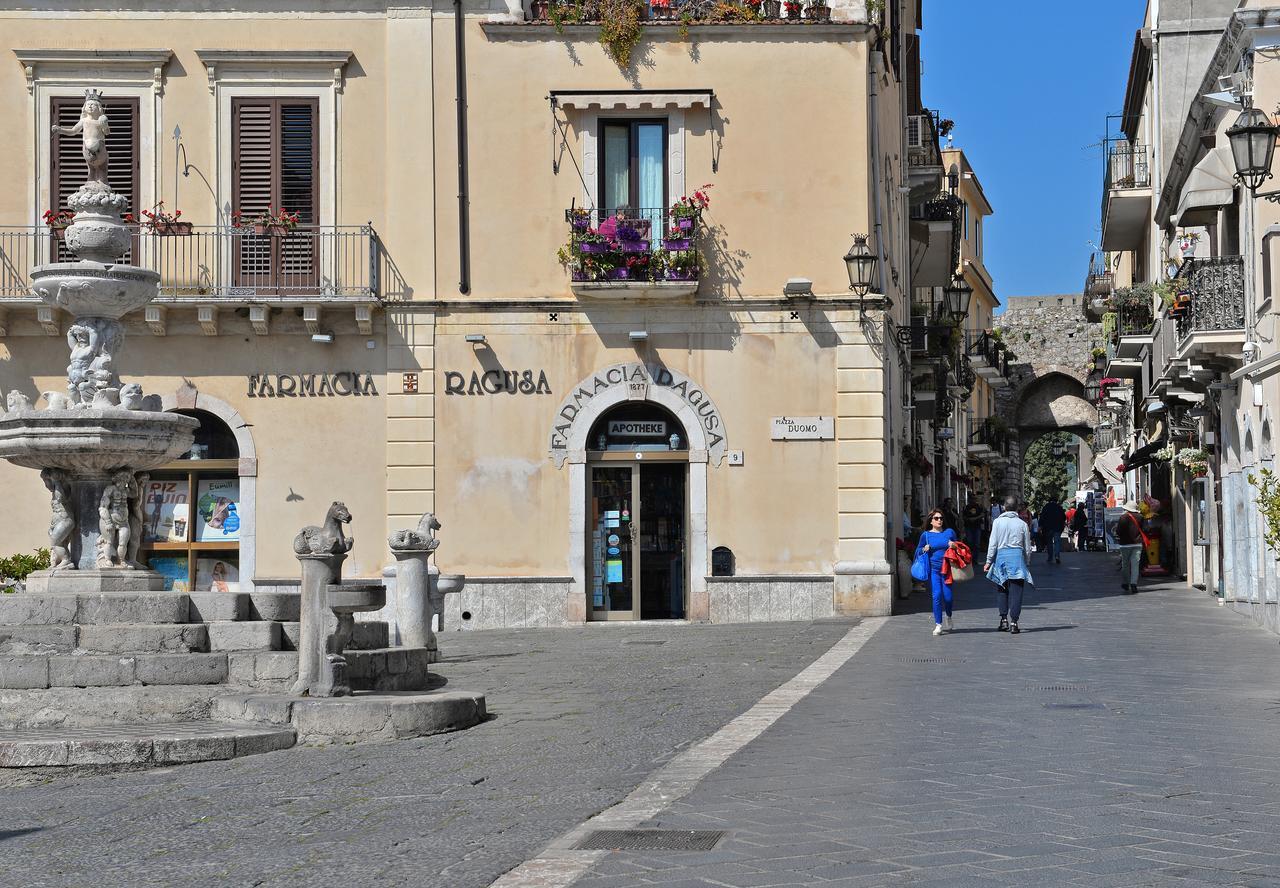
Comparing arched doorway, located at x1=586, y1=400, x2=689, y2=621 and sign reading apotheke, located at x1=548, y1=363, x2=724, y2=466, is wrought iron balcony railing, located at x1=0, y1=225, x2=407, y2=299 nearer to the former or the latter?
sign reading apotheke, located at x1=548, y1=363, x2=724, y2=466

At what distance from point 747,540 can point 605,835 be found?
15648mm

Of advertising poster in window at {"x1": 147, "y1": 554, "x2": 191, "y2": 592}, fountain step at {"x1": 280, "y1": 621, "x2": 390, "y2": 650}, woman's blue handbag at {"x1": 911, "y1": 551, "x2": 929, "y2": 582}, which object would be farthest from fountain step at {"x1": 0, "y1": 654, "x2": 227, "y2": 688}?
advertising poster in window at {"x1": 147, "y1": 554, "x2": 191, "y2": 592}

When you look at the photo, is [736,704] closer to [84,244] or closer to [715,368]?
[84,244]

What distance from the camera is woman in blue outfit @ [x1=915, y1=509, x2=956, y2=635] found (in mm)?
19875

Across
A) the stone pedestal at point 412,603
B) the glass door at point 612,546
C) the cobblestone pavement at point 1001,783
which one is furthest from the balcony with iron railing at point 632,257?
the cobblestone pavement at point 1001,783

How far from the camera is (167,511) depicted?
2323 centimetres

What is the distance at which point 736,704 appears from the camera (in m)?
12.8

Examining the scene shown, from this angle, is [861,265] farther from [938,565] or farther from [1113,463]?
[1113,463]

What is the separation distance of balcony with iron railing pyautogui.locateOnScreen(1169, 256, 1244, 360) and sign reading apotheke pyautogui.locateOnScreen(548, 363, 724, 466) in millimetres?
6352

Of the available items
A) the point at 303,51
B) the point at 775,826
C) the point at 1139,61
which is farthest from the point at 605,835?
the point at 1139,61

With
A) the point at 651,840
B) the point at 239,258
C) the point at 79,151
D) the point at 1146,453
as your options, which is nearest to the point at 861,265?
the point at 239,258

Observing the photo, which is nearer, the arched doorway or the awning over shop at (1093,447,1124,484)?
the arched doorway

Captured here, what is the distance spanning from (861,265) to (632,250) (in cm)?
295

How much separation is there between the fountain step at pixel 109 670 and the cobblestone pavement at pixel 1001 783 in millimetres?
3933
